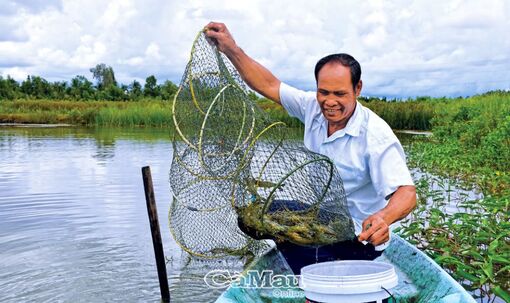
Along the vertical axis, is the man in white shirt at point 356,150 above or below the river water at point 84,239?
above

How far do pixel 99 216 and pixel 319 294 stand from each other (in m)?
6.20

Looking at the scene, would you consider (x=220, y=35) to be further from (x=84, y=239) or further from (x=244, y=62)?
(x=84, y=239)

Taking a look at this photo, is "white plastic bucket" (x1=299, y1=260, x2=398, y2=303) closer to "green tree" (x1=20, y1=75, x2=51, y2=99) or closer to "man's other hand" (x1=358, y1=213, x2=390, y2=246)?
"man's other hand" (x1=358, y1=213, x2=390, y2=246)

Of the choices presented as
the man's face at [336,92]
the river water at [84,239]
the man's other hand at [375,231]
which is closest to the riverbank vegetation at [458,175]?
the man's other hand at [375,231]

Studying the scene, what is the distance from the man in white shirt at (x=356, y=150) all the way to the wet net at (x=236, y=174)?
13 centimetres

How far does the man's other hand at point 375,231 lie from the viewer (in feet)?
9.52

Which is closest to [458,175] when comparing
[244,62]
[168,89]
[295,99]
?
[244,62]

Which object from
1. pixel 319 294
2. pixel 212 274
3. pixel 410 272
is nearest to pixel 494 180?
pixel 212 274

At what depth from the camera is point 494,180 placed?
27.2 ft

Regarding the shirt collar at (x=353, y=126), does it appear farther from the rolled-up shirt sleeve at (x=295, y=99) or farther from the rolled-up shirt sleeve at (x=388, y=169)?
the rolled-up shirt sleeve at (x=295, y=99)

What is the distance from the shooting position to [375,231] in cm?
291

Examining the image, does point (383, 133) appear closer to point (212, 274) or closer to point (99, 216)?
point (212, 274)

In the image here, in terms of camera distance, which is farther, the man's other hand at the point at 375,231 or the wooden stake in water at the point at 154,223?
the wooden stake in water at the point at 154,223

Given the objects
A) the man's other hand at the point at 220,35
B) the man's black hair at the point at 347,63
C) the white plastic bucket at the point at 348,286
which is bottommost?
the white plastic bucket at the point at 348,286
